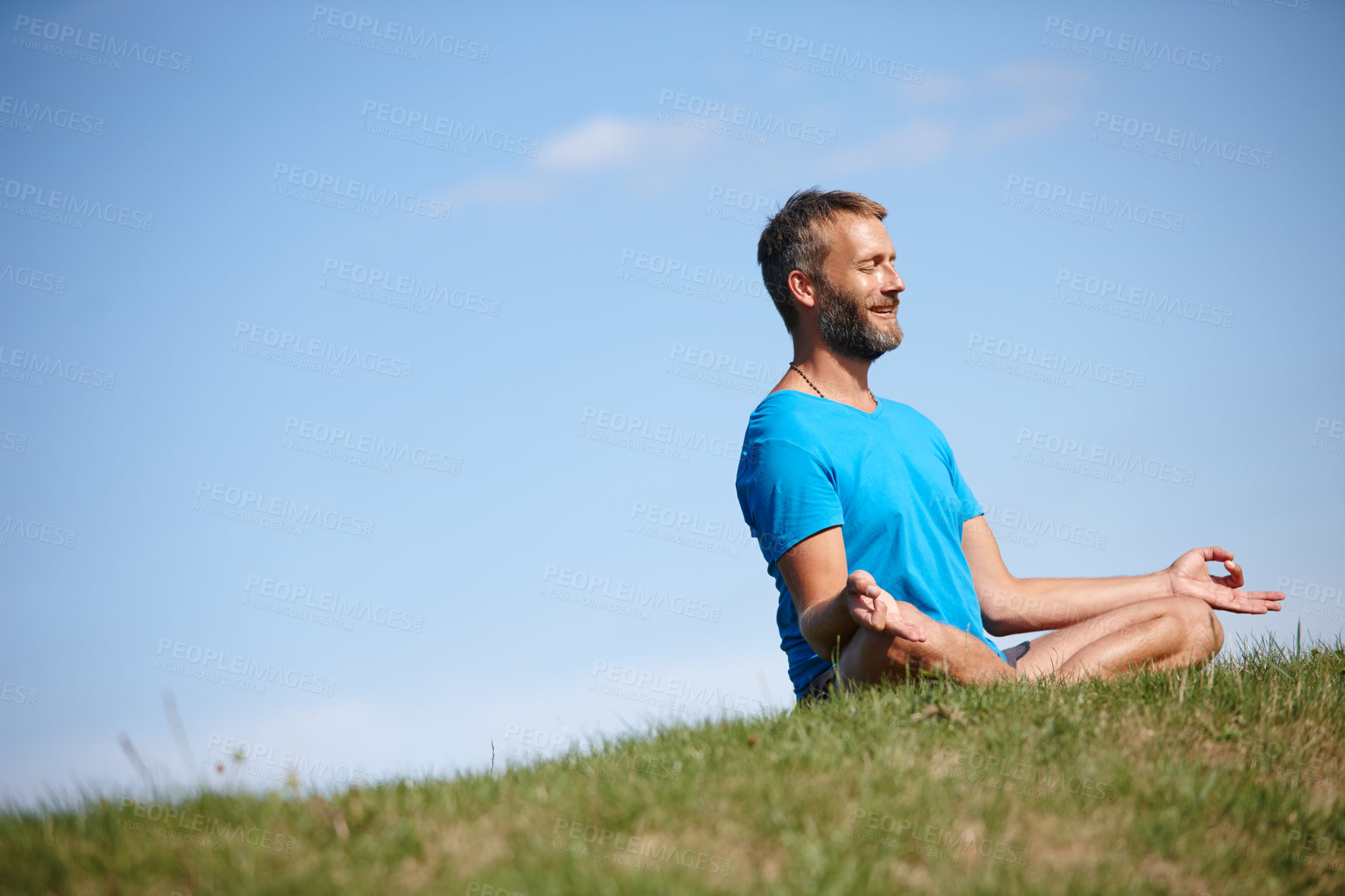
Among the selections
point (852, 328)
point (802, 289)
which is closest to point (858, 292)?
point (852, 328)

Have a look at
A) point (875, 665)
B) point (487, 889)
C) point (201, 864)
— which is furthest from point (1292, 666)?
point (201, 864)

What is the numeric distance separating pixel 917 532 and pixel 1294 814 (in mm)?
2287

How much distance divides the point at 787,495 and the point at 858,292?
1.58 meters

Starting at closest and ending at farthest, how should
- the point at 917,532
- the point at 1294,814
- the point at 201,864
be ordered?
1. the point at 201,864
2. the point at 1294,814
3. the point at 917,532

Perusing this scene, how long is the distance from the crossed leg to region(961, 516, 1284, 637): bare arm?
0.72ft

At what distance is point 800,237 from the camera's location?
20.6 feet

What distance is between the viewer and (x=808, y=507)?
5.16 meters

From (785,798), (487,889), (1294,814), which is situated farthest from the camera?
(1294,814)

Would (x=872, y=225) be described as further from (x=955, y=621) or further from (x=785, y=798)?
(x=785, y=798)

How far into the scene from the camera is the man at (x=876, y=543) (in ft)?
16.5

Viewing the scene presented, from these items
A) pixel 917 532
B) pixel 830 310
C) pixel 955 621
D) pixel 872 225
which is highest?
pixel 872 225

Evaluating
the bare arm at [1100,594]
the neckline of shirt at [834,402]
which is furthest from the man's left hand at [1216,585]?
the neckline of shirt at [834,402]

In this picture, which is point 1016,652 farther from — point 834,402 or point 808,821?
point 808,821

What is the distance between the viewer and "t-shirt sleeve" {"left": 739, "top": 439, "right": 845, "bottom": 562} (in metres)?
5.15
